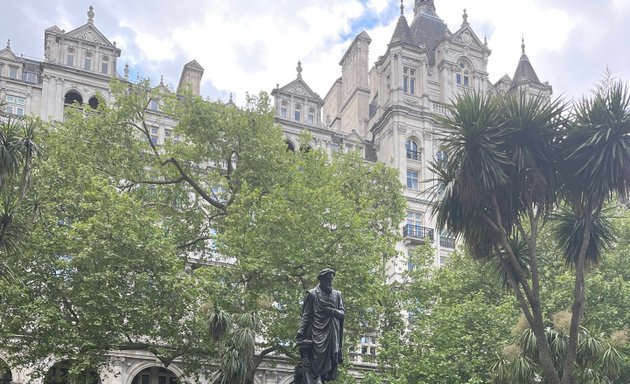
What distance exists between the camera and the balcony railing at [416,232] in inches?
1801

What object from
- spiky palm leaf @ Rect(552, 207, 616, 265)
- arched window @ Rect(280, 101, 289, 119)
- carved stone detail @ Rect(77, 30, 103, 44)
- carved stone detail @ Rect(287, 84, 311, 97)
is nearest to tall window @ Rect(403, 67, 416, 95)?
carved stone detail @ Rect(287, 84, 311, 97)

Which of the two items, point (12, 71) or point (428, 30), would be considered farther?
point (428, 30)

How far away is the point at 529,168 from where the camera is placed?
822 inches

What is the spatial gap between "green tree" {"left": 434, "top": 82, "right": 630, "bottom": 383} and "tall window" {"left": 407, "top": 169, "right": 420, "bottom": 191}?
27.2m

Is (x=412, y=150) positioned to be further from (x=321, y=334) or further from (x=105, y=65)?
(x=321, y=334)

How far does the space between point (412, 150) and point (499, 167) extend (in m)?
29.2

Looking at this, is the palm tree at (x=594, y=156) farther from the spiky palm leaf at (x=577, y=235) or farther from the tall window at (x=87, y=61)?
the tall window at (x=87, y=61)

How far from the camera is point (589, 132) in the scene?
803 inches

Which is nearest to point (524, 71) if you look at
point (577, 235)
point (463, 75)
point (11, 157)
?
point (463, 75)

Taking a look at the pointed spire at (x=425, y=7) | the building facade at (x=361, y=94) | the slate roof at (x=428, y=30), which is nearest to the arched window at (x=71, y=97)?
the building facade at (x=361, y=94)

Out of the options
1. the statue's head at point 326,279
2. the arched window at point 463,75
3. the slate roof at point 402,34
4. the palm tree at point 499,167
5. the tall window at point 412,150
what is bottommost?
the statue's head at point 326,279

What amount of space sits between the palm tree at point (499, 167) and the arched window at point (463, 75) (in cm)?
3240

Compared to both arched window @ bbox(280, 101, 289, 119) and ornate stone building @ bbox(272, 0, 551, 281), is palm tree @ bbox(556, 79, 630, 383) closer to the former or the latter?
ornate stone building @ bbox(272, 0, 551, 281)

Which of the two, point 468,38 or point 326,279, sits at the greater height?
point 468,38
